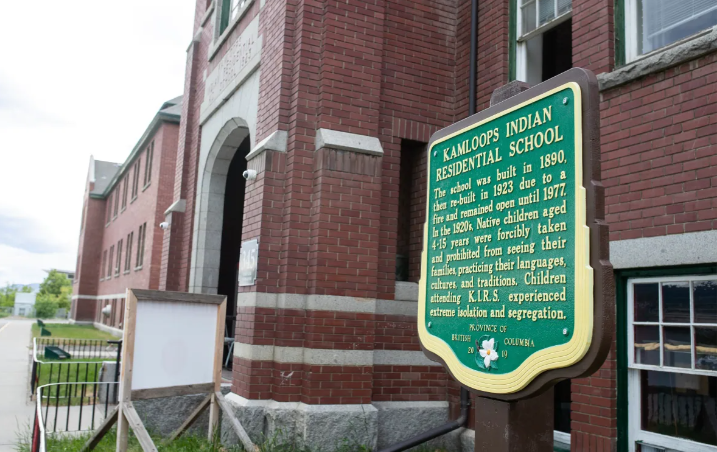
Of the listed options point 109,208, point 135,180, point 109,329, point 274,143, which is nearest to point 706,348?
point 274,143

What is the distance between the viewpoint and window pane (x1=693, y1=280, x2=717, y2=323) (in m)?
5.19

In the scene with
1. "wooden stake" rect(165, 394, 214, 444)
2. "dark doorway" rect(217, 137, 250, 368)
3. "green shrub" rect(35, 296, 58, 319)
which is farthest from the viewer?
"green shrub" rect(35, 296, 58, 319)

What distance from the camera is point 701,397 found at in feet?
17.4

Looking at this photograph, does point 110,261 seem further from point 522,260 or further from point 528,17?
point 522,260

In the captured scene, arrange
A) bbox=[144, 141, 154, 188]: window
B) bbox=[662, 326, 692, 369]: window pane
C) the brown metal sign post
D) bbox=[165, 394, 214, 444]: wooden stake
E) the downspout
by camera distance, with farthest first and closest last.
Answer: bbox=[144, 141, 154, 188]: window, the downspout, bbox=[165, 394, 214, 444]: wooden stake, bbox=[662, 326, 692, 369]: window pane, the brown metal sign post

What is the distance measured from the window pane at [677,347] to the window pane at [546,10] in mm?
4077

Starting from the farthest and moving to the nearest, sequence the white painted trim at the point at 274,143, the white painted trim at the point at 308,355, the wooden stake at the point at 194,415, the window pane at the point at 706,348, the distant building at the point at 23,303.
A: the distant building at the point at 23,303
the white painted trim at the point at 274,143
the white painted trim at the point at 308,355
the wooden stake at the point at 194,415
the window pane at the point at 706,348

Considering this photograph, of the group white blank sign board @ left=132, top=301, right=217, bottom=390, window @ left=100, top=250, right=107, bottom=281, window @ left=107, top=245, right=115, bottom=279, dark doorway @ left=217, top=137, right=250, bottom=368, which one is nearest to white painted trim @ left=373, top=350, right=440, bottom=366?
white blank sign board @ left=132, top=301, right=217, bottom=390

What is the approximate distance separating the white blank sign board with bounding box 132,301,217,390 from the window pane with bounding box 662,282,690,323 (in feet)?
14.7

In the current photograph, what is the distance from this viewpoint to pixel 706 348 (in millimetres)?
5191

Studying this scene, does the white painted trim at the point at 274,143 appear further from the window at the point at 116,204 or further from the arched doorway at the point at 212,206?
the window at the point at 116,204

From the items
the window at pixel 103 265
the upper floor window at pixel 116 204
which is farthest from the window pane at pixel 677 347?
the window at pixel 103 265

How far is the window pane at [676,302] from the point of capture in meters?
5.43

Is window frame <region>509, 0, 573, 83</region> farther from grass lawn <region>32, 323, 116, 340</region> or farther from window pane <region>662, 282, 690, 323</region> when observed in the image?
grass lawn <region>32, 323, 116, 340</region>
